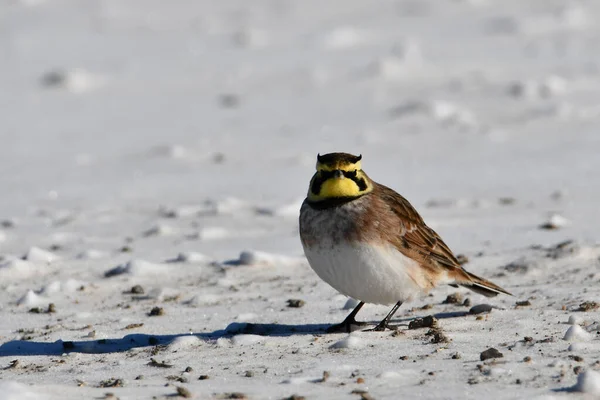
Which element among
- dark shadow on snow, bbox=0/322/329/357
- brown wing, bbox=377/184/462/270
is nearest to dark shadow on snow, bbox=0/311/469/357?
dark shadow on snow, bbox=0/322/329/357

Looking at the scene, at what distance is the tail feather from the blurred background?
1867 mm

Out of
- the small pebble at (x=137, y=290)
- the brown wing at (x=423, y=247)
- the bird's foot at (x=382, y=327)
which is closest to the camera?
the bird's foot at (x=382, y=327)

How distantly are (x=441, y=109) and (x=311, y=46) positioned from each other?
377 cm

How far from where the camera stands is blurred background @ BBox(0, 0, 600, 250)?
1119 cm

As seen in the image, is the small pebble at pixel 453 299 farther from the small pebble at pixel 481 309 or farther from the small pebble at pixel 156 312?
the small pebble at pixel 156 312

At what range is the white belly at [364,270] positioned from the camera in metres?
5.96

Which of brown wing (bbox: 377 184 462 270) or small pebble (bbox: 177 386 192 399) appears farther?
brown wing (bbox: 377 184 462 270)

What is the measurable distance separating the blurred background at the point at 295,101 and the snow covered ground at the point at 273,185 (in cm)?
4

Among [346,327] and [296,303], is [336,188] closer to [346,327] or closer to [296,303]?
[346,327]

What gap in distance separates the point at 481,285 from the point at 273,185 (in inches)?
185

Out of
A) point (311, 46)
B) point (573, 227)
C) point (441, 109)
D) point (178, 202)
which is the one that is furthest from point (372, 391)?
point (311, 46)

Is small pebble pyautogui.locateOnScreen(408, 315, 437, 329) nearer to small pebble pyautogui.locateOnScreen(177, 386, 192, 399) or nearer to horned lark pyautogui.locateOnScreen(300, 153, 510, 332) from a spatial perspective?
horned lark pyautogui.locateOnScreen(300, 153, 510, 332)

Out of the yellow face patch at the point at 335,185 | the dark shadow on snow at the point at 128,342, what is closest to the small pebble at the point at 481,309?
the dark shadow on snow at the point at 128,342

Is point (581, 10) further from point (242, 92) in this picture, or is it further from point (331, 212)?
point (331, 212)
